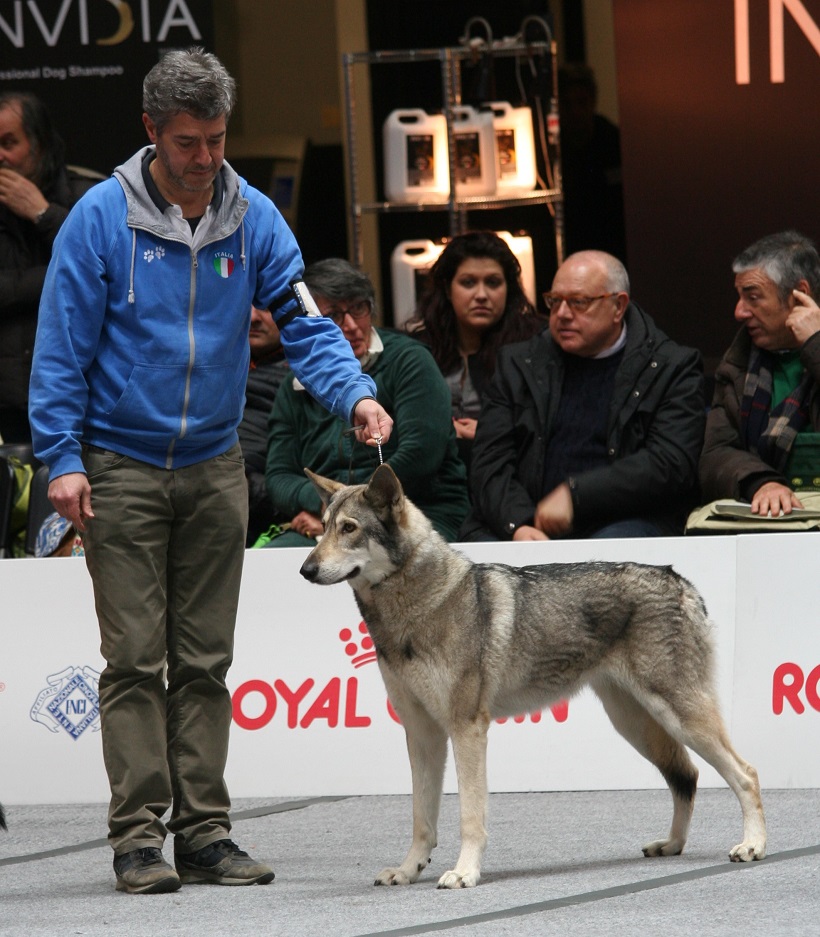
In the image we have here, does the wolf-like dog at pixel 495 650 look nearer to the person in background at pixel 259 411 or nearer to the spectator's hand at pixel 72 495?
the spectator's hand at pixel 72 495

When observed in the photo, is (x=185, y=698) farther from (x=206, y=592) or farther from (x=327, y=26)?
(x=327, y=26)

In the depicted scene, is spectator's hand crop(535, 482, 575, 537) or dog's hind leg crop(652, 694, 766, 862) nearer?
dog's hind leg crop(652, 694, 766, 862)

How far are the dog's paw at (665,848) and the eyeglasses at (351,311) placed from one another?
2887 mm

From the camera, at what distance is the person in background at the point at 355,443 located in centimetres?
688

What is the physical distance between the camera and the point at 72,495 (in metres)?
4.55

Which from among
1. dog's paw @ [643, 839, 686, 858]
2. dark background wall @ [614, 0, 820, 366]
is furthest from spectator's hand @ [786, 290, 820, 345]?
dog's paw @ [643, 839, 686, 858]

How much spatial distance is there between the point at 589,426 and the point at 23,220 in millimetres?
2815

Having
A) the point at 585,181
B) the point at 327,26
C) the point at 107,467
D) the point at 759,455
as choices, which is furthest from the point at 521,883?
the point at 327,26

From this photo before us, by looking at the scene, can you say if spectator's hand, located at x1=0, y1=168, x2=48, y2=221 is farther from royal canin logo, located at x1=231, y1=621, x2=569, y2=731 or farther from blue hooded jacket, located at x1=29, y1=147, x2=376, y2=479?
blue hooded jacket, located at x1=29, y1=147, x2=376, y2=479

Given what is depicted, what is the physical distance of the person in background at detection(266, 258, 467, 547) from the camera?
688 cm

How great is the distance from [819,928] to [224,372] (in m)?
2.22

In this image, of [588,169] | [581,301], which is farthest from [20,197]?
[588,169]

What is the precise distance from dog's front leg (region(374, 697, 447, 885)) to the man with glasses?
179 centimetres

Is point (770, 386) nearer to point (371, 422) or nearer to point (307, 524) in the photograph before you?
point (307, 524)
